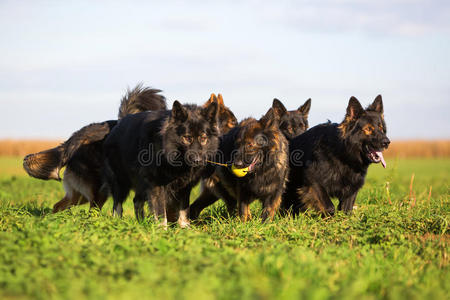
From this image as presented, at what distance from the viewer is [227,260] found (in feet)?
13.4

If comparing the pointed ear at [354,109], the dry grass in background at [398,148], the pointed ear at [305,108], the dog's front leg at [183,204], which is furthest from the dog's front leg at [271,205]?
the dry grass in background at [398,148]

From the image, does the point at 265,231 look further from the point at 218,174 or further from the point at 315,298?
the point at 315,298

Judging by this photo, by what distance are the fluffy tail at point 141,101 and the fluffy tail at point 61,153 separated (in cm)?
47

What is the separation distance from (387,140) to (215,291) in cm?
478

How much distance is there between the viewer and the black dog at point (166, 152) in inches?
247

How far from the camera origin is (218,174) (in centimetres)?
762

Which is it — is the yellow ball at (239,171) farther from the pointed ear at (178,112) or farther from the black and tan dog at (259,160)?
the pointed ear at (178,112)

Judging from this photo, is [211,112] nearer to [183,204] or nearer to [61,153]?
[183,204]

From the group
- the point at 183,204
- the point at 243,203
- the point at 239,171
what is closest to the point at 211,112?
the point at 239,171

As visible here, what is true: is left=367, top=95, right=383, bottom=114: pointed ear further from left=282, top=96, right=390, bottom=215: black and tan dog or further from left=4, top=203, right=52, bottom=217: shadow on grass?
left=4, top=203, right=52, bottom=217: shadow on grass

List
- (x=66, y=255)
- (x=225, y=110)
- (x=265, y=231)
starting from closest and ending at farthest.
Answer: (x=66, y=255), (x=265, y=231), (x=225, y=110)

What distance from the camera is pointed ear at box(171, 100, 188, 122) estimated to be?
613cm

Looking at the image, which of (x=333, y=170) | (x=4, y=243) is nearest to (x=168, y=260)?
(x=4, y=243)

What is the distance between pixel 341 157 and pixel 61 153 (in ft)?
16.2
